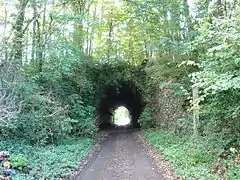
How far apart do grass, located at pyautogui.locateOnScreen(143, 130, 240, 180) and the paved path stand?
2.71 feet

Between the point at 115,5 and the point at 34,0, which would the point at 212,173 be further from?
the point at 115,5

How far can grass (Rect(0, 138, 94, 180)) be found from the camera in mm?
7377

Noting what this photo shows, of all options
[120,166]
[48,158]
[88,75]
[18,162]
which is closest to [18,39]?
[48,158]

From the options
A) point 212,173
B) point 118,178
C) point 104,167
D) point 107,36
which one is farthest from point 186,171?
point 107,36

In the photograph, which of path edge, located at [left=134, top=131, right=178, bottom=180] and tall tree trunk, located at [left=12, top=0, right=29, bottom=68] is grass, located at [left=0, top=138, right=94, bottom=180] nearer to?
path edge, located at [left=134, top=131, right=178, bottom=180]

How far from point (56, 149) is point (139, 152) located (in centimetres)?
371

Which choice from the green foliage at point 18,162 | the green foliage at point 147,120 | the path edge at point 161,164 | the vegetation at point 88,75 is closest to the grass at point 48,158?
the vegetation at point 88,75

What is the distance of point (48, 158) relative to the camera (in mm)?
8766

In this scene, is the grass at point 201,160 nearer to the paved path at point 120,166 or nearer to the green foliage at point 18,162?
the paved path at point 120,166

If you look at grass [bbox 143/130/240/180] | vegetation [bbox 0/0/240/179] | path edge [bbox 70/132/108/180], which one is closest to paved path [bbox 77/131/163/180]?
path edge [bbox 70/132/108/180]

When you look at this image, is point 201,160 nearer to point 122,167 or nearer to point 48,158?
point 122,167

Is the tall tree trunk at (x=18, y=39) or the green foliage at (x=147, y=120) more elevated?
the tall tree trunk at (x=18, y=39)

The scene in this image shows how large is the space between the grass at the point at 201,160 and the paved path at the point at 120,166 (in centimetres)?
83

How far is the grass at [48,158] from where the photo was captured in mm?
7377
